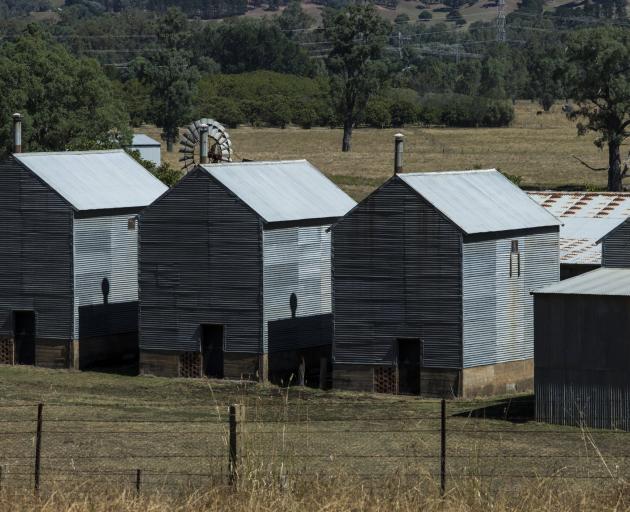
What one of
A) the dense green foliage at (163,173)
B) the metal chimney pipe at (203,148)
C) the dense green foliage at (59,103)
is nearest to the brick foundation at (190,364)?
the metal chimney pipe at (203,148)

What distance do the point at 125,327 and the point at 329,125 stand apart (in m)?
125

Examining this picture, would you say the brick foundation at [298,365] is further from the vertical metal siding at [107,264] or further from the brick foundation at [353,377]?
the vertical metal siding at [107,264]

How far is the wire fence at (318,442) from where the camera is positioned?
107ft

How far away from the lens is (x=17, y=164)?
181 ft

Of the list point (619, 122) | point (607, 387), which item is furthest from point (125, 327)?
point (619, 122)

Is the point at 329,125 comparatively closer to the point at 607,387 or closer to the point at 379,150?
the point at 379,150

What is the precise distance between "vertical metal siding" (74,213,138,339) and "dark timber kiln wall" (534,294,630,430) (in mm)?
18623

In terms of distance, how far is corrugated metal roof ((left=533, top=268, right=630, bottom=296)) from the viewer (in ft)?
136

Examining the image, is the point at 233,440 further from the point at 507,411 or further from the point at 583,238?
the point at 583,238

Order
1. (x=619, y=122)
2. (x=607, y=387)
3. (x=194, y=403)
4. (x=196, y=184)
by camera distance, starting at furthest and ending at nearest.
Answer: (x=619, y=122) < (x=196, y=184) < (x=194, y=403) < (x=607, y=387)

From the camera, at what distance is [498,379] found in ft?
160

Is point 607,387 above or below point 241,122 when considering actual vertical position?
below

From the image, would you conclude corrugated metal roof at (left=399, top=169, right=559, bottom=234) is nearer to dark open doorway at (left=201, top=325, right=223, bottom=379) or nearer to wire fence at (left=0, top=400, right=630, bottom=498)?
wire fence at (left=0, top=400, right=630, bottom=498)

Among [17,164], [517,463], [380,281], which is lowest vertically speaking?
[517,463]
